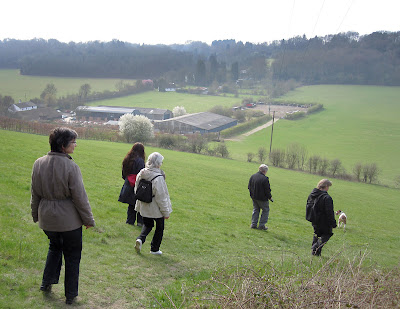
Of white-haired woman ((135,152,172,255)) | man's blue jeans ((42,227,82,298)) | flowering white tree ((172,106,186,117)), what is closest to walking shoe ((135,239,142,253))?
white-haired woman ((135,152,172,255))

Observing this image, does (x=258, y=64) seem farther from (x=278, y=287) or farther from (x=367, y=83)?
(x=278, y=287)

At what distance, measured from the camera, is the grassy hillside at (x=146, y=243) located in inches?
217

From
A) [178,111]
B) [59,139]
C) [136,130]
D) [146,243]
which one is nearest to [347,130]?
[178,111]

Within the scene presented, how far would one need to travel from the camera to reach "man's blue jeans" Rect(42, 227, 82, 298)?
4.97 meters

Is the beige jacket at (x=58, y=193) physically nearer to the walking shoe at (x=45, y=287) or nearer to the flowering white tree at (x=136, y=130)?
the walking shoe at (x=45, y=287)

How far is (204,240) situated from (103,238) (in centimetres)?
278

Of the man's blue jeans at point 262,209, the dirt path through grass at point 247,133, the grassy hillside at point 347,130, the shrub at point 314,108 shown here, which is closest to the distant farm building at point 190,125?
the dirt path through grass at point 247,133

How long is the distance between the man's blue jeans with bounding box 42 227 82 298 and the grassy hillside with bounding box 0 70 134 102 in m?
86.7

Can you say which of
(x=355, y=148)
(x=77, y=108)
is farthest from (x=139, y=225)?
(x=77, y=108)

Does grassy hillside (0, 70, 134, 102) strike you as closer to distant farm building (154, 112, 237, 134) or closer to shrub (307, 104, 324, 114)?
distant farm building (154, 112, 237, 134)

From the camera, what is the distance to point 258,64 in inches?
5192

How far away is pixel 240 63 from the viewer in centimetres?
15275

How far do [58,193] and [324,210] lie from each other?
6.62 meters

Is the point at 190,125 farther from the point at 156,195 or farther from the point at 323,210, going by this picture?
the point at 156,195
